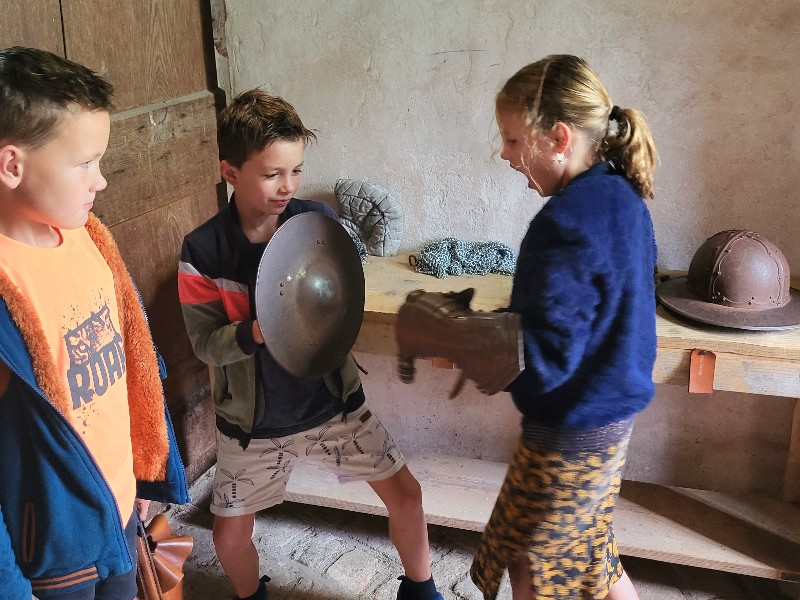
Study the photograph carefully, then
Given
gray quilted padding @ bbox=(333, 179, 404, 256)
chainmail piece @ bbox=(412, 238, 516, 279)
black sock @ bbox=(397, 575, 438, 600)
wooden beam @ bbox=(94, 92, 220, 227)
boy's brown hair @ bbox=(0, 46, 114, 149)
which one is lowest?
black sock @ bbox=(397, 575, 438, 600)

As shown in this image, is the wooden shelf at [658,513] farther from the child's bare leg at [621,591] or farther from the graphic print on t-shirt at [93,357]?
the graphic print on t-shirt at [93,357]

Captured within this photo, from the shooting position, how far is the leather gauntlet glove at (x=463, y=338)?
1645 millimetres

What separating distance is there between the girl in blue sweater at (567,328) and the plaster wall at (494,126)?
0.97m

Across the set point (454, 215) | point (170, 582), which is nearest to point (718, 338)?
point (454, 215)

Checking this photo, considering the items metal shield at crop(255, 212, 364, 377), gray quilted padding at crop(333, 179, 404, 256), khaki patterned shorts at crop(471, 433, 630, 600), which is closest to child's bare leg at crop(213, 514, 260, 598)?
metal shield at crop(255, 212, 364, 377)

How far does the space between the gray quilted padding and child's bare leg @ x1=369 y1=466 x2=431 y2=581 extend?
0.91m

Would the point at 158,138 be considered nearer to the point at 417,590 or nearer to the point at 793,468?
the point at 417,590

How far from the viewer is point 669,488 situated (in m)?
2.99

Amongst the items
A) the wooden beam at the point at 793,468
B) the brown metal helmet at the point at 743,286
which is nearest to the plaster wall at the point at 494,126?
the wooden beam at the point at 793,468

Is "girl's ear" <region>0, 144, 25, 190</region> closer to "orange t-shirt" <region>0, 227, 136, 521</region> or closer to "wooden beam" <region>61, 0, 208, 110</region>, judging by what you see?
"orange t-shirt" <region>0, 227, 136, 521</region>

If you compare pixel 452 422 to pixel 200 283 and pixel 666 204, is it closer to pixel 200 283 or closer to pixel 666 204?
pixel 666 204

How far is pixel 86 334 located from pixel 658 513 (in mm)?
1986

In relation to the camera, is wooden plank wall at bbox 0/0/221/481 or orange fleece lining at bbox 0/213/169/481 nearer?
orange fleece lining at bbox 0/213/169/481

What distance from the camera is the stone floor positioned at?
2.71 m
